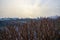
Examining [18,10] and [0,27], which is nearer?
[0,27]

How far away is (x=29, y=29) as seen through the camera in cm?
125

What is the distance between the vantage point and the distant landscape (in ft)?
3.91

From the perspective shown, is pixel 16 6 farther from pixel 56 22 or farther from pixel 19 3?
pixel 56 22

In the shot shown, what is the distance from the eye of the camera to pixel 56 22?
1382 millimetres

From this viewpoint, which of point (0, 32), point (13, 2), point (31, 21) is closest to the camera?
point (0, 32)

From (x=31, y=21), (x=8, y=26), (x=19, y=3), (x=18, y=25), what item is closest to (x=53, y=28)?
(x=31, y=21)

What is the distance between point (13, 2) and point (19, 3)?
3.9 inches

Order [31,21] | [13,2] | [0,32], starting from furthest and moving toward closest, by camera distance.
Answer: [13,2], [31,21], [0,32]

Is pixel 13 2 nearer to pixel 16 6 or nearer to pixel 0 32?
pixel 16 6

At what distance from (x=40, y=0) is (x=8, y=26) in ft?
2.61

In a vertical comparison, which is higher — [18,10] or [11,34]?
[18,10]

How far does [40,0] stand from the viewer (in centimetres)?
174

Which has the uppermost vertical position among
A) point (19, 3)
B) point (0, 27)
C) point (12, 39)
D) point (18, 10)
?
point (19, 3)

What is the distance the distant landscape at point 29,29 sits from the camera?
1190 millimetres
